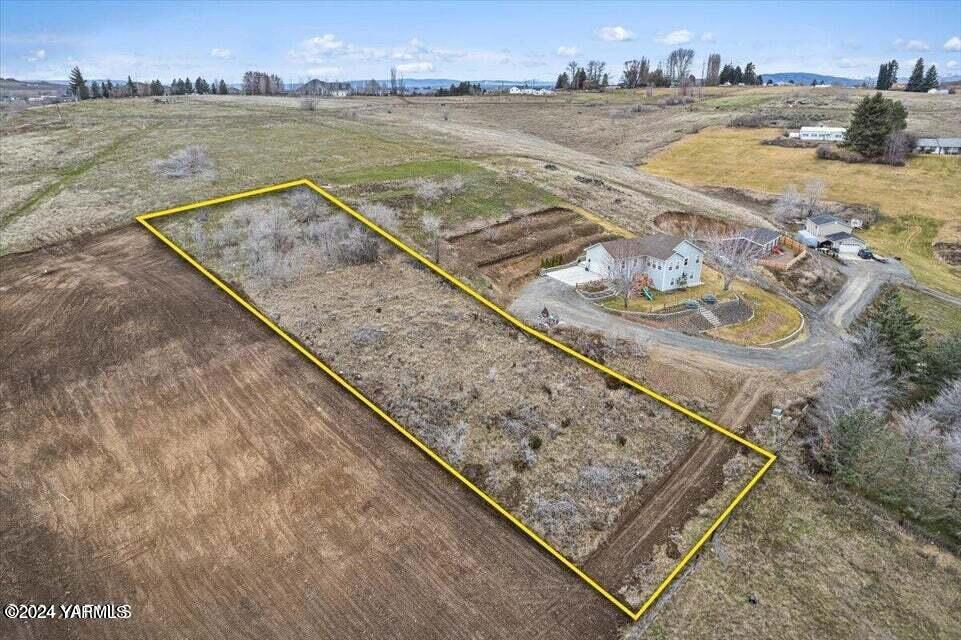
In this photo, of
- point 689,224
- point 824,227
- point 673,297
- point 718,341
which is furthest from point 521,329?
point 824,227

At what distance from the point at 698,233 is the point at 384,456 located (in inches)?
1674

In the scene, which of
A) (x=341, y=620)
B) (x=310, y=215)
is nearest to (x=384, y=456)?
(x=341, y=620)

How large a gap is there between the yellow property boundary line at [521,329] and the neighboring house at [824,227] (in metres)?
37.2

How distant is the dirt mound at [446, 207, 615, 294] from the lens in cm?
4134

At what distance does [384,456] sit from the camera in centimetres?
2320

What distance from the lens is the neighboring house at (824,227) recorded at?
53531 millimetres

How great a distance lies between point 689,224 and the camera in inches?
2170

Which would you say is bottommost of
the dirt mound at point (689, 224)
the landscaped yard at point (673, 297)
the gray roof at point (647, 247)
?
the landscaped yard at point (673, 297)

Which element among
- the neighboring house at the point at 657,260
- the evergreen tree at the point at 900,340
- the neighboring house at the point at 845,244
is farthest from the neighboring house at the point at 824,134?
the evergreen tree at the point at 900,340

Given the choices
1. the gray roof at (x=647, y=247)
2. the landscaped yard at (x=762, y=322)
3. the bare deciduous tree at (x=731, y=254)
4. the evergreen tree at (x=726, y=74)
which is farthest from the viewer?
the evergreen tree at (x=726, y=74)

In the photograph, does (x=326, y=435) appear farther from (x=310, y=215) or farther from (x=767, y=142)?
(x=767, y=142)

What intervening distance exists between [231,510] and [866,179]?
80.7 metres

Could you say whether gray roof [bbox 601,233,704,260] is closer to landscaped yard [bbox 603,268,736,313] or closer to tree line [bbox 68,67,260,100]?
landscaped yard [bbox 603,268,736,313]

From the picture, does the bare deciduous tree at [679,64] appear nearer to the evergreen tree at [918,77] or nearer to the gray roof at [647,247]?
the evergreen tree at [918,77]
